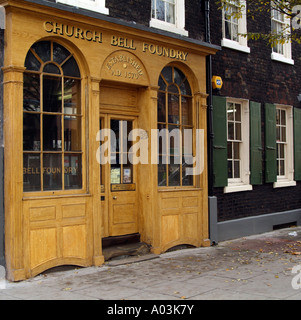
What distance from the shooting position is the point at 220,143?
416 inches

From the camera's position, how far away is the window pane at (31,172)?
7270mm

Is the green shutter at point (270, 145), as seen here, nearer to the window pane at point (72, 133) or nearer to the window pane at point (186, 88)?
the window pane at point (186, 88)

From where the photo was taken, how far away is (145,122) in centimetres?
906

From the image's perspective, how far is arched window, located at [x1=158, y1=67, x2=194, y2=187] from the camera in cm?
937

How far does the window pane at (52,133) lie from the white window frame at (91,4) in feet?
6.29

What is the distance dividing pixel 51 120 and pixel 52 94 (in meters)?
0.42

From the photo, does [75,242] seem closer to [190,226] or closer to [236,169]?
[190,226]

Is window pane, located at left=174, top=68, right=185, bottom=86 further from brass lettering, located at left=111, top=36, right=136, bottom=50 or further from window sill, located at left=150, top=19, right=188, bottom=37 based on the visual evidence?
brass lettering, located at left=111, top=36, right=136, bottom=50

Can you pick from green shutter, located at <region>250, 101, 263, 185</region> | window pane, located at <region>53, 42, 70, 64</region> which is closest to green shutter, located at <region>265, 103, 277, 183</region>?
green shutter, located at <region>250, 101, 263, 185</region>

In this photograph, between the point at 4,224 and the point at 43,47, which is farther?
the point at 43,47

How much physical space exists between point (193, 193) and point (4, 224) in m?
→ 4.04

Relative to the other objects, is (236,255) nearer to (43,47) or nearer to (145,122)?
(145,122)
